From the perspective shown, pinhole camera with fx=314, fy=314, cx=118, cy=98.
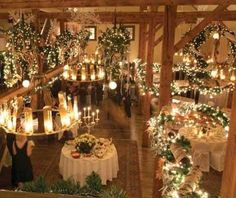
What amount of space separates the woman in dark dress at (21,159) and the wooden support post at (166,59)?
295cm

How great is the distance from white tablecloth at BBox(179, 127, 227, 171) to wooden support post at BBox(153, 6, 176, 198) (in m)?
1.88

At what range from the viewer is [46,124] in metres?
4.57

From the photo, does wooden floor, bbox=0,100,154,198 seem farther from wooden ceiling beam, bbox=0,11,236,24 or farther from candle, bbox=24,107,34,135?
candle, bbox=24,107,34,135

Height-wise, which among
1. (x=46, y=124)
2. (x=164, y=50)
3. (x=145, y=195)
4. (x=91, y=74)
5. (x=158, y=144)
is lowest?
(x=145, y=195)

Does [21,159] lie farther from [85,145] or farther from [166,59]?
[166,59]

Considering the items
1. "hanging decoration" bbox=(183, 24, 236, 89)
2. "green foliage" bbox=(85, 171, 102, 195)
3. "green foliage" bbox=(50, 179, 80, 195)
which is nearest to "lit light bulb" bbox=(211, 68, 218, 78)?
"hanging decoration" bbox=(183, 24, 236, 89)

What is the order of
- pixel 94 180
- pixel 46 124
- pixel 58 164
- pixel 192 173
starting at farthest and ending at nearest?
pixel 58 164 → pixel 94 180 → pixel 192 173 → pixel 46 124

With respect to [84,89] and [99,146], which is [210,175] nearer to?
[99,146]

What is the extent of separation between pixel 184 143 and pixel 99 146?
10.3 ft

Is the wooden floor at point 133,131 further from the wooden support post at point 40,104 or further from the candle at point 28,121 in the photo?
the candle at point 28,121

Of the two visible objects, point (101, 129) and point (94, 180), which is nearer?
point (94, 180)

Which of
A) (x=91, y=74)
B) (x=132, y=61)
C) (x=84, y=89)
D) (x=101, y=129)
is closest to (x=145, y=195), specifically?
(x=91, y=74)

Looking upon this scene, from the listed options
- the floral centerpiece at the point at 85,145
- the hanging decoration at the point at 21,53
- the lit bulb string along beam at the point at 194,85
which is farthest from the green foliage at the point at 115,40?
the lit bulb string along beam at the point at 194,85

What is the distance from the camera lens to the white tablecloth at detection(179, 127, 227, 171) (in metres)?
7.86
